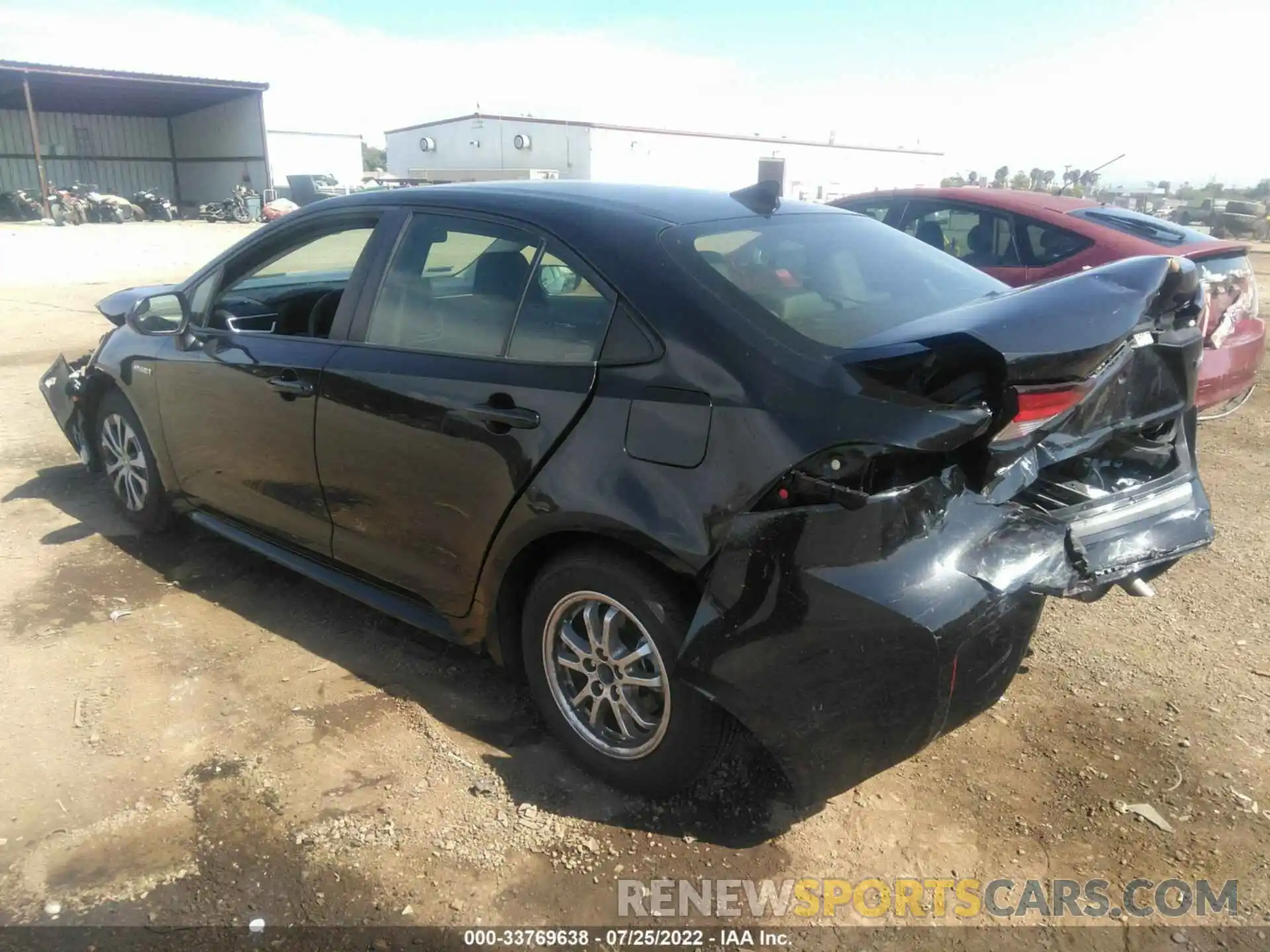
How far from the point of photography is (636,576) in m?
2.45

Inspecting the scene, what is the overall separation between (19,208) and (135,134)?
932cm

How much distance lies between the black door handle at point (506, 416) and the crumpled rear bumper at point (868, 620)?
29.3 inches

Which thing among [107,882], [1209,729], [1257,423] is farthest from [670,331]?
[1257,423]

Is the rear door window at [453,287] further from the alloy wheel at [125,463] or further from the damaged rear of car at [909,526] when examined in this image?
the alloy wheel at [125,463]

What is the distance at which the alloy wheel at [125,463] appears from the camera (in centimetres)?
442

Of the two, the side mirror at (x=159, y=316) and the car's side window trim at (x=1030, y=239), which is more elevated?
the car's side window trim at (x=1030, y=239)

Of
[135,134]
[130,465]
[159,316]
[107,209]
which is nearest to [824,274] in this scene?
[159,316]

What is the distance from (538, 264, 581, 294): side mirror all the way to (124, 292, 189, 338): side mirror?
6.86ft

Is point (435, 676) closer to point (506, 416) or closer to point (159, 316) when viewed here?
point (506, 416)

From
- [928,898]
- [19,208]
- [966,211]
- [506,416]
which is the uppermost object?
[966,211]

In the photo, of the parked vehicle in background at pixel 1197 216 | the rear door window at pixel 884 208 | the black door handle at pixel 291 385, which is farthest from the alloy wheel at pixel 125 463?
the parked vehicle in background at pixel 1197 216

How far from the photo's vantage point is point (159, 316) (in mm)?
4379

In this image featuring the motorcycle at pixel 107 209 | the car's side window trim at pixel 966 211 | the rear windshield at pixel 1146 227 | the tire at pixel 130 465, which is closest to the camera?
the tire at pixel 130 465

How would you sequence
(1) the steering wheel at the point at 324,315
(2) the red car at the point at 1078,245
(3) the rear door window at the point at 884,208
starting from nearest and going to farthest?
1. (1) the steering wheel at the point at 324,315
2. (2) the red car at the point at 1078,245
3. (3) the rear door window at the point at 884,208
